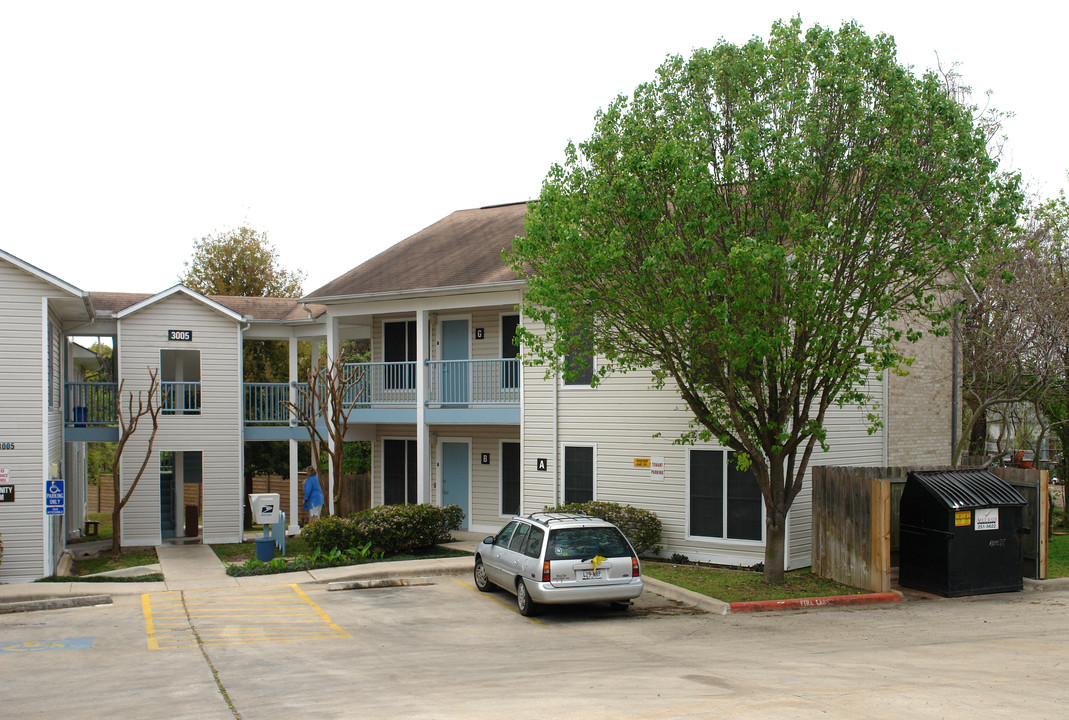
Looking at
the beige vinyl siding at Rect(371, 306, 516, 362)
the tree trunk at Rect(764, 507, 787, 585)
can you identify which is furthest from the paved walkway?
the tree trunk at Rect(764, 507, 787, 585)

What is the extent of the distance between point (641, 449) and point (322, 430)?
31.3ft

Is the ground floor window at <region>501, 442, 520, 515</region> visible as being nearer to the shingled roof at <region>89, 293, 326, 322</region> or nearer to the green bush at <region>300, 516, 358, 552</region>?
the green bush at <region>300, 516, 358, 552</region>

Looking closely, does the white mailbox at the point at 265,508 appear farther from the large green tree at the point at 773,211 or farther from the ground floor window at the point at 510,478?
the large green tree at the point at 773,211

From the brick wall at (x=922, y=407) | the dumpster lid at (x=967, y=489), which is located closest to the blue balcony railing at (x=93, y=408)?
the dumpster lid at (x=967, y=489)

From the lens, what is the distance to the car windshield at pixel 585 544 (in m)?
12.9

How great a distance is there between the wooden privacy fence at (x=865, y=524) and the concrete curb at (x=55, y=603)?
12.3 m

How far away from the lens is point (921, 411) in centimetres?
2094

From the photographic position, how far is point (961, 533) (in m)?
14.5

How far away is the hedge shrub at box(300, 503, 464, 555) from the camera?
60.6 ft

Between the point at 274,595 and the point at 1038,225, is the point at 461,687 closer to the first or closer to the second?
the point at 274,595

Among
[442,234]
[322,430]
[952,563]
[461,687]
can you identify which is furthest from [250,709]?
[442,234]

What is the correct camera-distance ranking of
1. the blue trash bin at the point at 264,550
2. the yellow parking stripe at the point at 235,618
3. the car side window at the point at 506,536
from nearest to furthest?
the yellow parking stripe at the point at 235,618
the car side window at the point at 506,536
the blue trash bin at the point at 264,550

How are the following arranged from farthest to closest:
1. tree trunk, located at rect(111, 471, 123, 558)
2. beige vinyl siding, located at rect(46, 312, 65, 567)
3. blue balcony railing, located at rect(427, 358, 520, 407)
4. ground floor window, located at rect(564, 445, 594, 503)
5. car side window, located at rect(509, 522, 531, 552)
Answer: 1. blue balcony railing, located at rect(427, 358, 520, 407)
2. tree trunk, located at rect(111, 471, 123, 558)
3. ground floor window, located at rect(564, 445, 594, 503)
4. beige vinyl siding, located at rect(46, 312, 65, 567)
5. car side window, located at rect(509, 522, 531, 552)

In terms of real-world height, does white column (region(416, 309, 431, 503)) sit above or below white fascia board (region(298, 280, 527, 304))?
below
